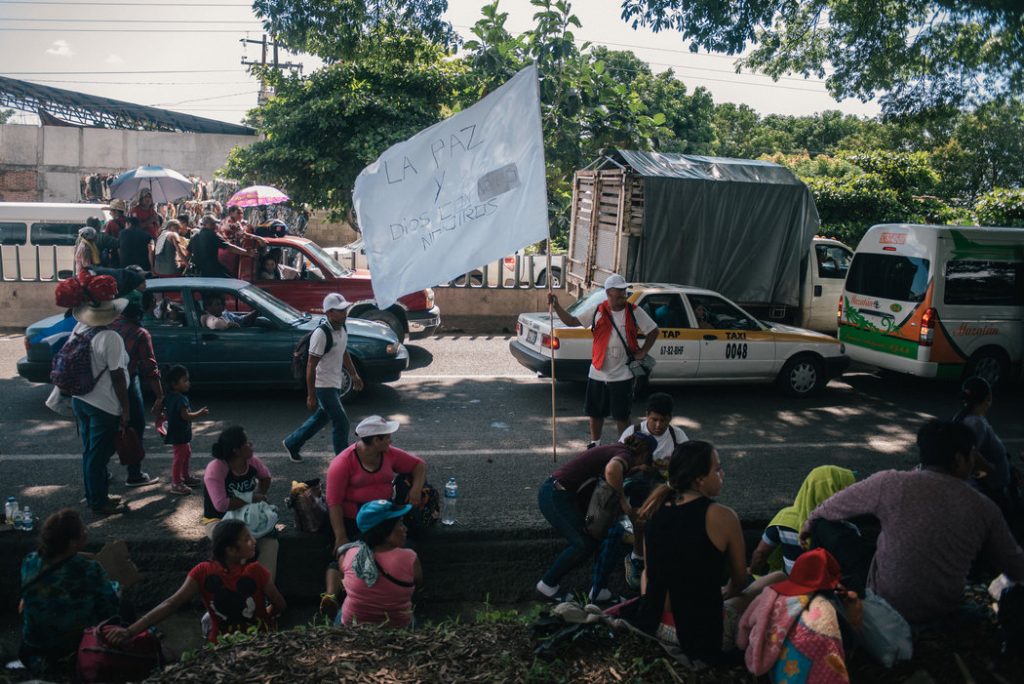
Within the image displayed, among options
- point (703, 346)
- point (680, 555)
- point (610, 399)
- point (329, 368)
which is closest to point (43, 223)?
point (329, 368)

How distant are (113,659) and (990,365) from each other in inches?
433

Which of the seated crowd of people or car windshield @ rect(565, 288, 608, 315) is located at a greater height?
car windshield @ rect(565, 288, 608, 315)

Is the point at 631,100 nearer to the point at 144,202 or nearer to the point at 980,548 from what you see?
the point at 144,202

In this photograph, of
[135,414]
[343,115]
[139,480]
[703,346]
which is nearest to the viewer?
[135,414]

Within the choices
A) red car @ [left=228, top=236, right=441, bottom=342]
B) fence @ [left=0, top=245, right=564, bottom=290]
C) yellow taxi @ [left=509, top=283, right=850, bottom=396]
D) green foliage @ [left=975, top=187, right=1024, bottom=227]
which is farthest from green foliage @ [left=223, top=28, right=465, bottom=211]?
green foliage @ [left=975, top=187, right=1024, bottom=227]

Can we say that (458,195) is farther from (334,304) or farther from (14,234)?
(14,234)

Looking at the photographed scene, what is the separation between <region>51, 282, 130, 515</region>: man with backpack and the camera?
6.34 metres

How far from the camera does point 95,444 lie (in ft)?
21.0

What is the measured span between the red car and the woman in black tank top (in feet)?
29.9

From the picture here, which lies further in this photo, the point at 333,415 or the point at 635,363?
the point at 635,363

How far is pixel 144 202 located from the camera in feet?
44.2

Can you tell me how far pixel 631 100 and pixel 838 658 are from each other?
575 inches

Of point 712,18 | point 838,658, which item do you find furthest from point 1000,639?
point 712,18

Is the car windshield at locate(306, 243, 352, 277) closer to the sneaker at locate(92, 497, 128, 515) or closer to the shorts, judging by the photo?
the shorts
